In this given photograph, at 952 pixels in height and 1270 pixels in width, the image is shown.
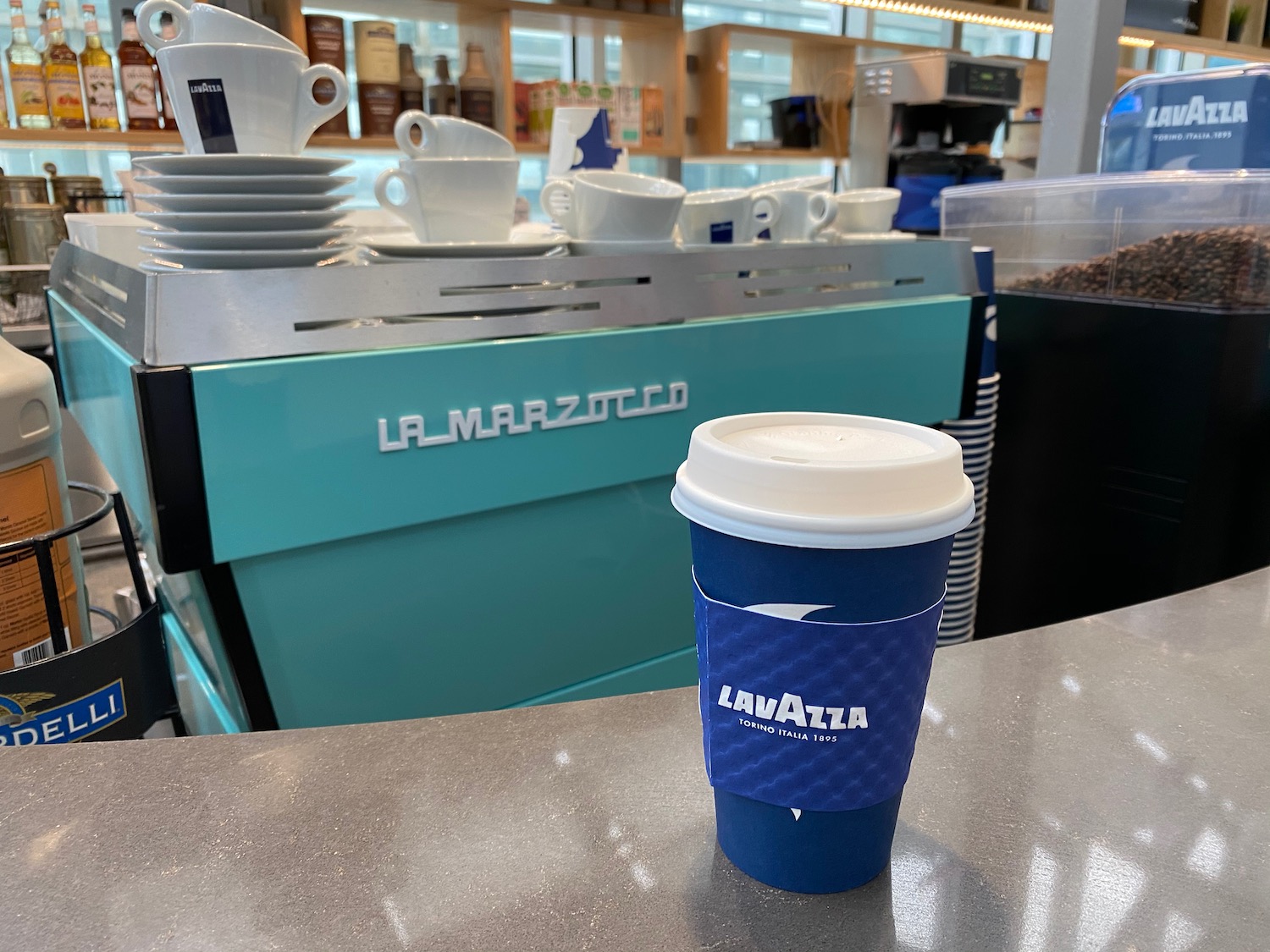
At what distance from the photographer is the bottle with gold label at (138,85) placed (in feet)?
9.14

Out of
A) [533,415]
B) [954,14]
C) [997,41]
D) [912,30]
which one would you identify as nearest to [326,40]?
[533,415]

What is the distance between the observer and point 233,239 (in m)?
0.85

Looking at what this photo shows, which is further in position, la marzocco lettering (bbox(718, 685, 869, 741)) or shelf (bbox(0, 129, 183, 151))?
shelf (bbox(0, 129, 183, 151))

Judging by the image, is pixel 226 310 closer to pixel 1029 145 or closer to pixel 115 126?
pixel 115 126

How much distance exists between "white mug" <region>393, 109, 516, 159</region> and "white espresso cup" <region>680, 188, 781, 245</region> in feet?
0.88

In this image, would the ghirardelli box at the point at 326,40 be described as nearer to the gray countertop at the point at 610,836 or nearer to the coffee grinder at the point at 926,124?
the coffee grinder at the point at 926,124

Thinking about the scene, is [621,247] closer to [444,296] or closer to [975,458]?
[444,296]

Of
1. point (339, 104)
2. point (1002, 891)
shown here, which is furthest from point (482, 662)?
point (1002, 891)

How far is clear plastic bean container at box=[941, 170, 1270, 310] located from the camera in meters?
1.45

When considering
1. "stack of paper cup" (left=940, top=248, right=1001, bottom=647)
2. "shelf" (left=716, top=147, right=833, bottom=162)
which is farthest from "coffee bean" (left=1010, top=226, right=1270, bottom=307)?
"shelf" (left=716, top=147, right=833, bottom=162)

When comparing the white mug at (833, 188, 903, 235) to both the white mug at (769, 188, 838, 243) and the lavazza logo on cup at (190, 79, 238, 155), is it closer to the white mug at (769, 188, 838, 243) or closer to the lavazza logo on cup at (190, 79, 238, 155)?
the white mug at (769, 188, 838, 243)

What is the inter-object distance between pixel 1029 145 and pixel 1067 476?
3.72 metres

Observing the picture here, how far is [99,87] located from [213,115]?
2.41 metres

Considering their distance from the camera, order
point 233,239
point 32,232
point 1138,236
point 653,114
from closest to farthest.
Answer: point 233,239 < point 1138,236 < point 32,232 < point 653,114
